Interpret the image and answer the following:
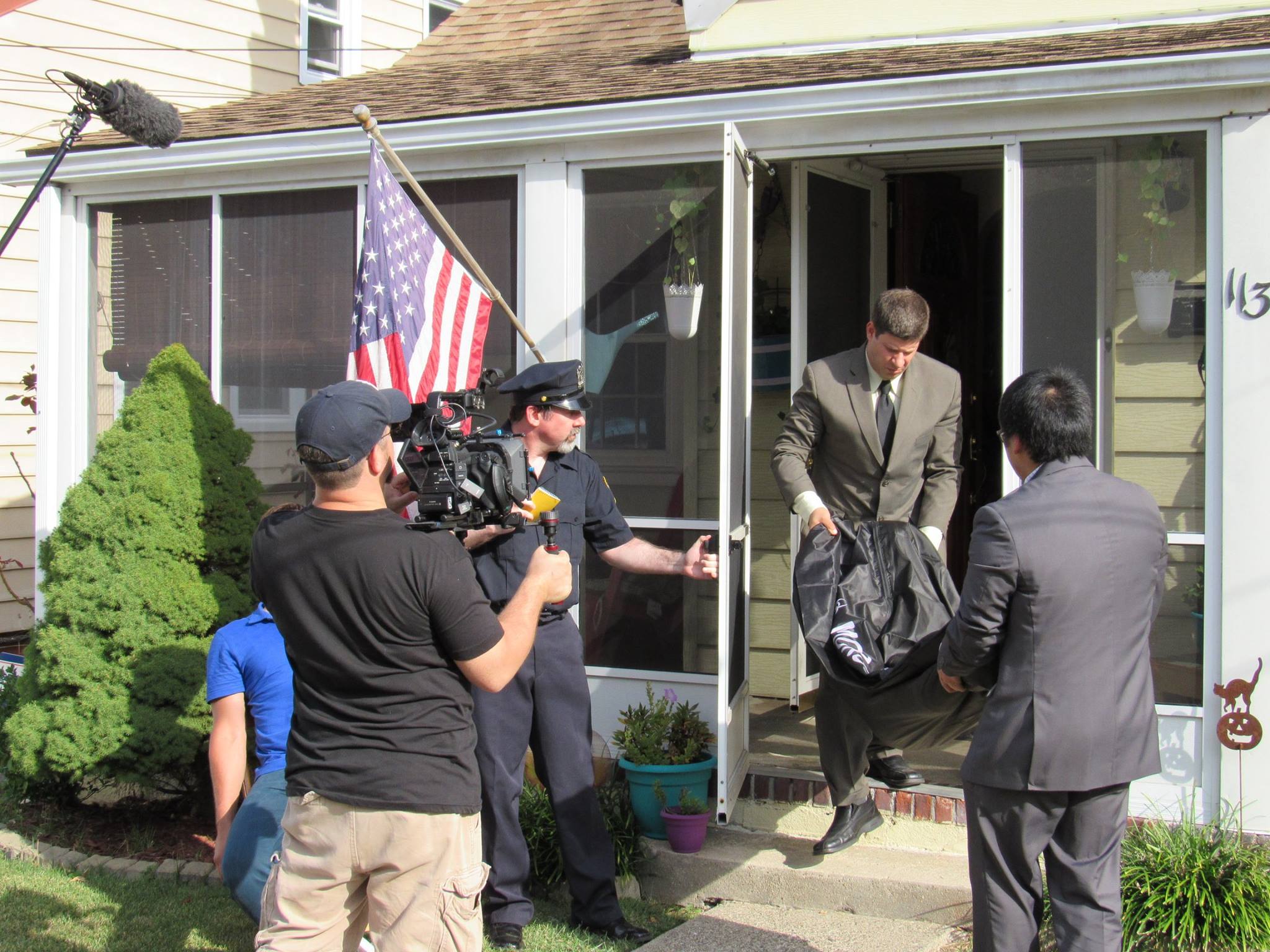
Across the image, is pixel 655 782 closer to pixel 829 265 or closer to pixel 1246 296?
pixel 829 265

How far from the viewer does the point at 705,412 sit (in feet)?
17.9

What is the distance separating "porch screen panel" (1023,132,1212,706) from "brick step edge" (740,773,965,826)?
93 centimetres

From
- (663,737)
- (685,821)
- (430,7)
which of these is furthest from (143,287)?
(430,7)

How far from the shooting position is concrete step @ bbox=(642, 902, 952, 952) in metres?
4.18

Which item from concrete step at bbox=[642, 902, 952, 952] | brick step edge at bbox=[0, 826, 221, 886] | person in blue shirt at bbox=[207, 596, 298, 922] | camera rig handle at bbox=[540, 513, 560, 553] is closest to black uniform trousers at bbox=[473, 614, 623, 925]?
concrete step at bbox=[642, 902, 952, 952]

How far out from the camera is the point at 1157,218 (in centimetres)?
473

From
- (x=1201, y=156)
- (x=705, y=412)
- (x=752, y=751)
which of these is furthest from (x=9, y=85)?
(x=1201, y=156)

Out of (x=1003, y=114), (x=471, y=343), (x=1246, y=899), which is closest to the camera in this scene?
(x=1246, y=899)

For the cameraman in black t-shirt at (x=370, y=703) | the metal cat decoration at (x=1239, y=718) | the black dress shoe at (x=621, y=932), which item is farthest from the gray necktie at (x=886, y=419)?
the cameraman in black t-shirt at (x=370, y=703)

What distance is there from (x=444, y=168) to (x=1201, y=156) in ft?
10.9

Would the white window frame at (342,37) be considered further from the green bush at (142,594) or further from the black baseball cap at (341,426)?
the black baseball cap at (341,426)

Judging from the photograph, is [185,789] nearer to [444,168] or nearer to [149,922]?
[149,922]

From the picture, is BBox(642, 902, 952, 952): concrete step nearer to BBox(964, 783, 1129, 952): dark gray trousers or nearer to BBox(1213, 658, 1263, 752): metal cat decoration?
BBox(964, 783, 1129, 952): dark gray trousers

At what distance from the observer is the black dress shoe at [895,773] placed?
4.67m
